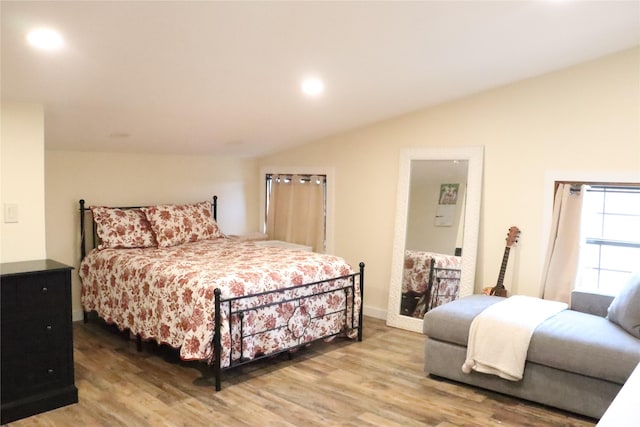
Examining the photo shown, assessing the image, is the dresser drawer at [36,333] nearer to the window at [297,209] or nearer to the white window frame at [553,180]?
the window at [297,209]

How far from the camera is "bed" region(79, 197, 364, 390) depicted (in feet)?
11.1

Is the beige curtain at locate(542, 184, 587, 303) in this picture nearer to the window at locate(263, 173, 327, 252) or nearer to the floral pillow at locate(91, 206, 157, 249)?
the window at locate(263, 173, 327, 252)

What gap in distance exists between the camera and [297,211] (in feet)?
18.8

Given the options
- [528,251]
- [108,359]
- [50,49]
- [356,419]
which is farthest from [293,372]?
[50,49]

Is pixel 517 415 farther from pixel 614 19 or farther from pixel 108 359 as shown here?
pixel 108 359

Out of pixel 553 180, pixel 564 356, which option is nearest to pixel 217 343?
pixel 564 356

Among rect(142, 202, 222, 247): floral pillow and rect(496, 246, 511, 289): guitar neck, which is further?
rect(142, 202, 222, 247): floral pillow

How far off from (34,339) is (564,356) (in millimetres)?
3106

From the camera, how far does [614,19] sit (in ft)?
9.96

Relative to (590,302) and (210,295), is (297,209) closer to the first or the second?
(210,295)

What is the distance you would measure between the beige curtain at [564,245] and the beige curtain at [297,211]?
7.76 ft

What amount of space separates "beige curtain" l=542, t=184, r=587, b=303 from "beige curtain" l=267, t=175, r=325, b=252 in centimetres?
236

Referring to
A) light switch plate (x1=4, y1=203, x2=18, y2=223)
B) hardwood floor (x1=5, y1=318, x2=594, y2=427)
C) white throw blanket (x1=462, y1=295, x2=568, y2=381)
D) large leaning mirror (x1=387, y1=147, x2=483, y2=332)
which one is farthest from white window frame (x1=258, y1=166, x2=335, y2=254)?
light switch plate (x1=4, y1=203, x2=18, y2=223)

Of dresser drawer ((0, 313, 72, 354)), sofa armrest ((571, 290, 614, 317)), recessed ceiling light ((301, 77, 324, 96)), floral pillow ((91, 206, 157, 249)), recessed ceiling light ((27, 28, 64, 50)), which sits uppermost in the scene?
recessed ceiling light ((301, 77, 324, 96))
